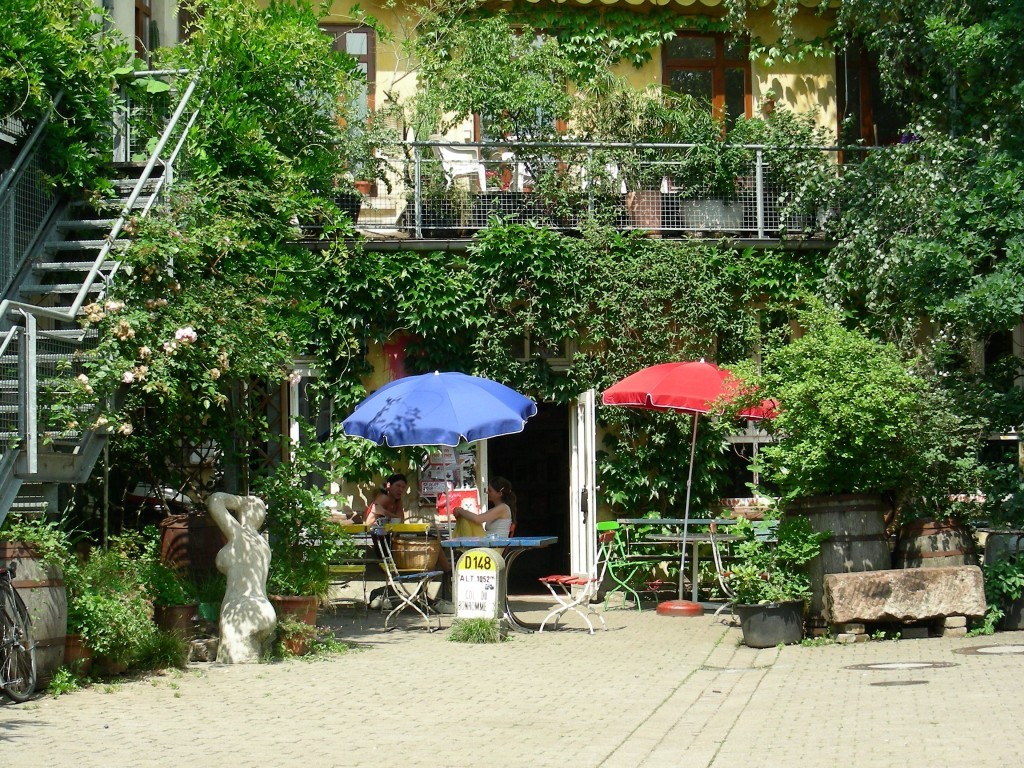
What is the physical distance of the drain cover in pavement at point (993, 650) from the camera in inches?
394

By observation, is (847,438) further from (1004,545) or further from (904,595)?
(1004,545)

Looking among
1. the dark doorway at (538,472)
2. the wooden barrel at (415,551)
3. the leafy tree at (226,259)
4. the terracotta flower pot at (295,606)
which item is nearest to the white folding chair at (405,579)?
the wooden barrel at (415,551)

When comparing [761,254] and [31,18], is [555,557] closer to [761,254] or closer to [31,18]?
[761,254]

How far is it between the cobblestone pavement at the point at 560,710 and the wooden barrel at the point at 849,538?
0.64 meters

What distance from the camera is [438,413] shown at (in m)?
12.9

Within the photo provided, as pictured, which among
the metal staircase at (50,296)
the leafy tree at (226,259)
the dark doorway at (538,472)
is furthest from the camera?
the dark doorway at (538,472)

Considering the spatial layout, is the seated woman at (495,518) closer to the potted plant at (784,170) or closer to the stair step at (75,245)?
the stair step at (75,245)

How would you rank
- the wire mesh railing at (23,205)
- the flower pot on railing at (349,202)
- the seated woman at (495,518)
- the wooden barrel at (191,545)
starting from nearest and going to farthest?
the wooden barrel at (191,545), the wire mesh railing at (23,205), the seated woman at (495,518), the flower pot on railing at (349,202)

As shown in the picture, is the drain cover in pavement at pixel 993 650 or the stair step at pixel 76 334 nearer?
the stair step at pixel 76 334

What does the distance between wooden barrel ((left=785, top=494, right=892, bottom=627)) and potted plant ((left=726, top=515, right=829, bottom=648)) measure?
9 centimetres

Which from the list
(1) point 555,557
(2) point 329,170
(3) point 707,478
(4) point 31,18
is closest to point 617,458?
(3) point 707,478

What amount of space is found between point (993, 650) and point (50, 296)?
8.43m

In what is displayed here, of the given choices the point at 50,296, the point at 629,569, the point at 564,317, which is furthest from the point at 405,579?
the point at 564,317

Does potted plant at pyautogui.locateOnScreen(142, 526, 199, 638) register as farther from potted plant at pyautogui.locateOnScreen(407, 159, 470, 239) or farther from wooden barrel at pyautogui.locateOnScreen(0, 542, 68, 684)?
potted plant at pyautogui.locateOnScreen(407, 159, 470, 239)
